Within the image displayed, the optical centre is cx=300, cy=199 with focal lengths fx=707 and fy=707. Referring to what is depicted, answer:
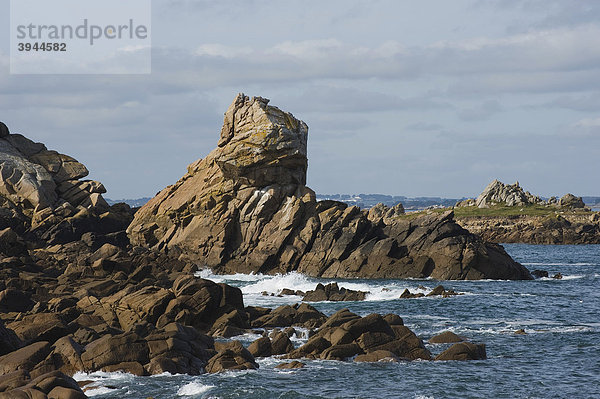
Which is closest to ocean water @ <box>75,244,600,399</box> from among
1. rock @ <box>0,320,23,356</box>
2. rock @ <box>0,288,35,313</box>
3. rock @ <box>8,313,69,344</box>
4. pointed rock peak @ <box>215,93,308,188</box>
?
rock @ <box>0,320,23,356</box>

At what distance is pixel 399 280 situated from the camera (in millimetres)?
74688

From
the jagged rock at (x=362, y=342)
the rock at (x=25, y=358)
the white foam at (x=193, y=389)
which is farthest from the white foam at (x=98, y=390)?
the jagged rock at (x=362, y=342)

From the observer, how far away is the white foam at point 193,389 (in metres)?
30.6

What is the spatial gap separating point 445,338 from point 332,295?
70.3 feet

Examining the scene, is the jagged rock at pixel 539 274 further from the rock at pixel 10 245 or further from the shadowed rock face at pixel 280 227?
the rock at pixel 10 245

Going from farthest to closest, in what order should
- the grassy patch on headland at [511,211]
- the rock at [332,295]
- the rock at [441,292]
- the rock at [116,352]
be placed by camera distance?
1. the grassy patch on headland at [511,211]
2. the rock at [441,292]
3. the rock at [332,295]
4. the rock at [116,352]

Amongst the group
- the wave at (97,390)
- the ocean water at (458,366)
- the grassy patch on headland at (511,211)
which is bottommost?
the ocean water at (458,366)

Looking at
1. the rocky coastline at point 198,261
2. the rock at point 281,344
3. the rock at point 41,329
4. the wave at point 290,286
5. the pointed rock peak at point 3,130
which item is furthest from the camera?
the pointed rock peak at point 3,130

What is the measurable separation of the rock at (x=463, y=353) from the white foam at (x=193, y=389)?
12791 millimetres

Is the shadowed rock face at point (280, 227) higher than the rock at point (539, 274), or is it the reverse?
the shadowed rock face at point (280, 227)

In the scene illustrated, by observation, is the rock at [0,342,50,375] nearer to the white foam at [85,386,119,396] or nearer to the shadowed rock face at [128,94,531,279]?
the white foam at [85,386,119,396]

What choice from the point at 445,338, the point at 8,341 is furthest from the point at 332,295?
the point at 8,341

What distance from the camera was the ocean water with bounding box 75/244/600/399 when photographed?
1236 inches

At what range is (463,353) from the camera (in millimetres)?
37531
